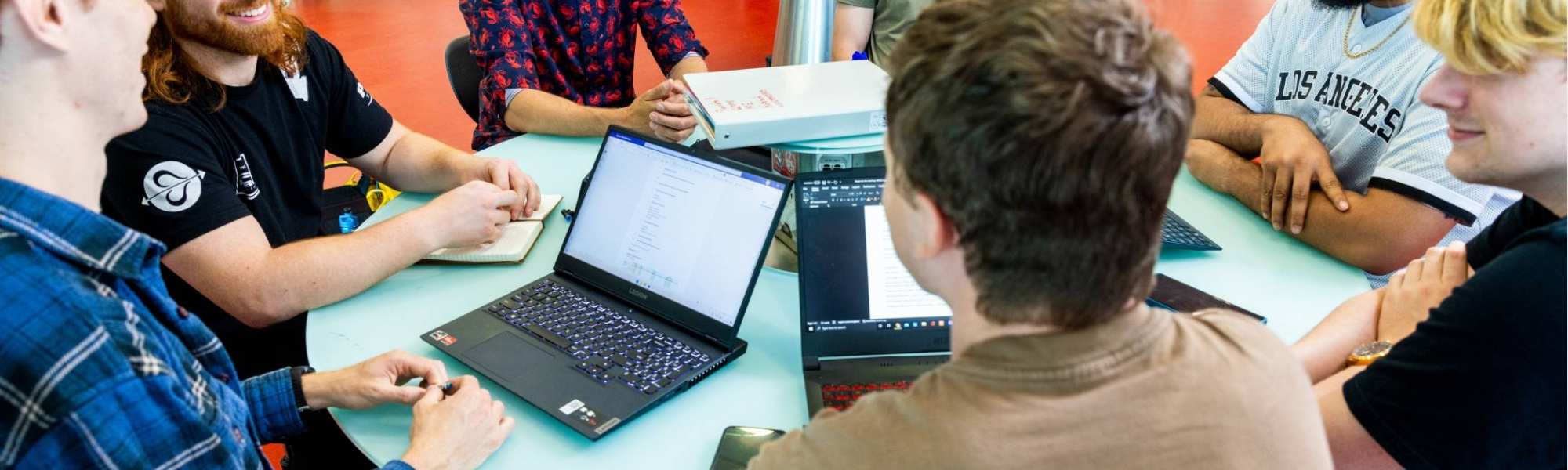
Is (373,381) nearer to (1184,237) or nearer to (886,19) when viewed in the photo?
(1184,237)

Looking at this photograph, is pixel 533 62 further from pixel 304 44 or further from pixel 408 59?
pixel 408 59

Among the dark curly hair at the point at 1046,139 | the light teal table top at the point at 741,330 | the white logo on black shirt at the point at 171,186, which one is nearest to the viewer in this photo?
the dark curly hair at the point at 1046,139

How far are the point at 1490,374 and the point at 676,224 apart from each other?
913 millimetres

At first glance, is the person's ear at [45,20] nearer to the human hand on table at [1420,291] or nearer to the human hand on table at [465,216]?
the human hand on table at [465,216]

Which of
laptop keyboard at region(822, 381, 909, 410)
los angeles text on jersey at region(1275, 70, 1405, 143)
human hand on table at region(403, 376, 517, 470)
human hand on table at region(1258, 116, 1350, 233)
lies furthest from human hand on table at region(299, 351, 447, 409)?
los angeles text on jersey at region(1275, 70, 1405, 143)

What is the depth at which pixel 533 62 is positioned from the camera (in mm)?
2262

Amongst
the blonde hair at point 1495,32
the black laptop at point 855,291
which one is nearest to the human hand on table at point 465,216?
the black laptop at point 855,291

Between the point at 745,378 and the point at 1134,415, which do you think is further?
the point at 745,378

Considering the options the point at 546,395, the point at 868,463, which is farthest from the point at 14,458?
the point at 868,463

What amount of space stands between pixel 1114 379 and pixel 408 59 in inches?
187

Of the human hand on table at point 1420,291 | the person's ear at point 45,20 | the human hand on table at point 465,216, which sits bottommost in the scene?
the human hand on table at point 1420,291

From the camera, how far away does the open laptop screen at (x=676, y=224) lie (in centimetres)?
124

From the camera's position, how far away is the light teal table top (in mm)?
1098

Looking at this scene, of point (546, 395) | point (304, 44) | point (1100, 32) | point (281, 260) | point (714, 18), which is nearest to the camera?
point (1100, 32)
